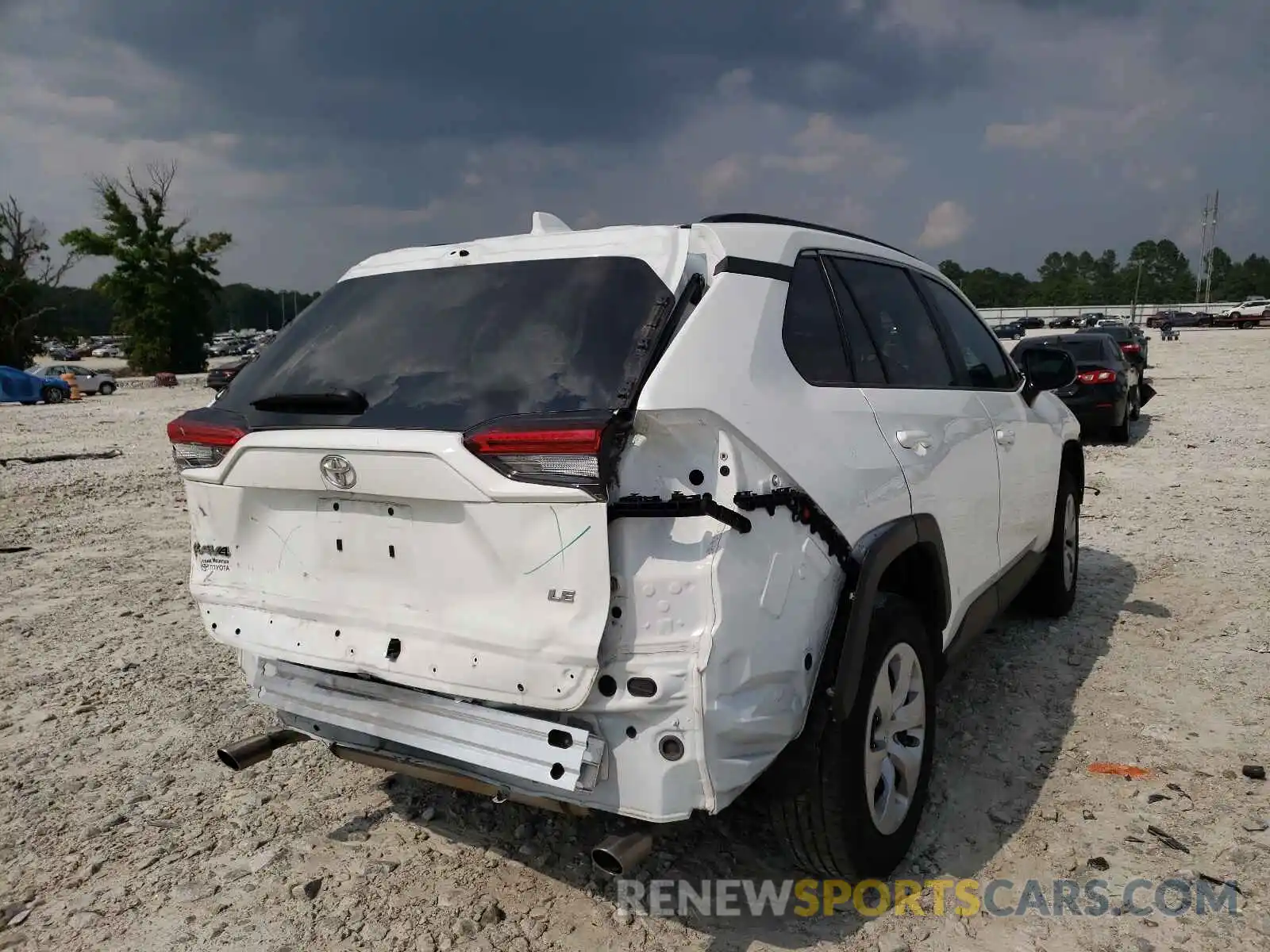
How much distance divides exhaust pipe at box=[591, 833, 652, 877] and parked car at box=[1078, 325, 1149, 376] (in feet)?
45.6

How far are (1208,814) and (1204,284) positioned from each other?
397ft

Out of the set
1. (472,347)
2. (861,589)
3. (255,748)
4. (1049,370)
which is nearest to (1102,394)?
(1049,370)

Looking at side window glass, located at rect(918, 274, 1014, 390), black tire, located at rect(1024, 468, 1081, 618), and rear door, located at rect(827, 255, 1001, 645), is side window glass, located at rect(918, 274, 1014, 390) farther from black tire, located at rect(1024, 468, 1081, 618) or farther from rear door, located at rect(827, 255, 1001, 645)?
black tire, located at rect(1024, 468, 1081, 618)

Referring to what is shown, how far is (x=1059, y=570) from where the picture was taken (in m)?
5.06

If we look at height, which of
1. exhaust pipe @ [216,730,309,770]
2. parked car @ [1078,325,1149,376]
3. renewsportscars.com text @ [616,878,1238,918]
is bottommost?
renewsportscars.com text @ [616,878,1238,918]

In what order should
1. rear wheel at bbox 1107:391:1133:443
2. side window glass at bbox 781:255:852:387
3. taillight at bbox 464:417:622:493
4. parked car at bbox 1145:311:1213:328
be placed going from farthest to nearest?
1. parked car at bbox 1145:311:1213:328
2. rear wheel at bbox 1107:391:1133:443
3. side window glass at bbox 781:255:852:387
4. taillight at bbox 464:417:622:493

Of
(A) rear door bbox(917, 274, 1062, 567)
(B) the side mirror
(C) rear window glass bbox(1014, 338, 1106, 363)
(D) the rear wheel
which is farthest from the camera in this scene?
(C) rear window glass bbox(1014, 338, 1106, 363)

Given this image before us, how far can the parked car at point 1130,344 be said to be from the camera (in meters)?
15.8

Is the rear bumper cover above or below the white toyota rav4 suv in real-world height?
below

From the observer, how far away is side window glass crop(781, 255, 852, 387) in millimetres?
2562

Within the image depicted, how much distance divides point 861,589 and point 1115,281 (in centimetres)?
14446

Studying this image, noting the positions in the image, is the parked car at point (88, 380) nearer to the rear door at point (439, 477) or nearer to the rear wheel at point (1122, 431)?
the rear wheel at point (1122, 431)

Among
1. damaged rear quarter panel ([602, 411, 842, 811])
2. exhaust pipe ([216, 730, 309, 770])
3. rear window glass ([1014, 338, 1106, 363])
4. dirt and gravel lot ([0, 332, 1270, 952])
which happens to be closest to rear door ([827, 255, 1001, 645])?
dirt and gravel lot ([0, 332, 1270, 952])

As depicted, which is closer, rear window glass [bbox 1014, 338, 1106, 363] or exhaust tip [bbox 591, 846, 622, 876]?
exhaust tip [bbox 591, 846, 622, 876]
